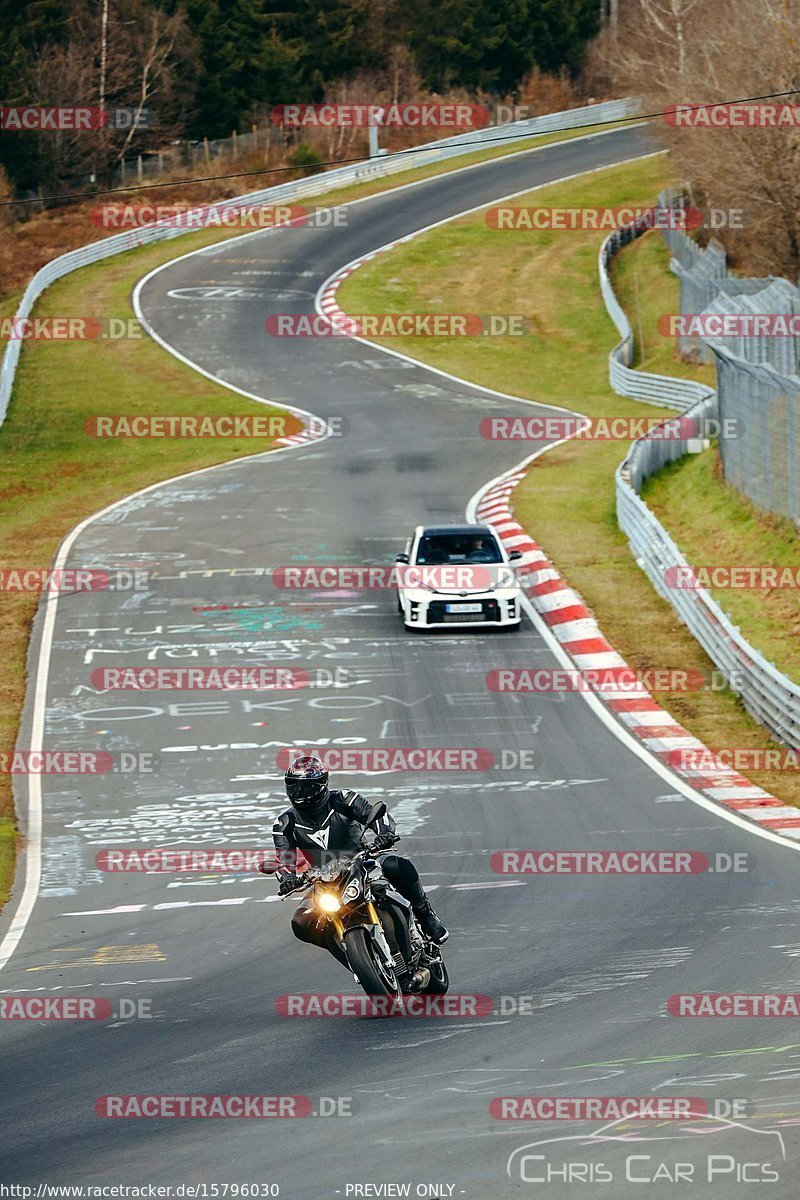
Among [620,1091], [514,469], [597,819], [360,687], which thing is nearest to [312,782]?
[620,1091]

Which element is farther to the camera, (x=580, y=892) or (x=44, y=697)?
(x=44, y=697)

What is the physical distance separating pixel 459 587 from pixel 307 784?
15.0 m

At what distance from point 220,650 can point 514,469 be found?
14.9 meters

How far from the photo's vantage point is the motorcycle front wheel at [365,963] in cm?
1075

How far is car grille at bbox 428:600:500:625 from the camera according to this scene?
25.6 meters

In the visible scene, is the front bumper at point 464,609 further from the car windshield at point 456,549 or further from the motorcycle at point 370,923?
the motorcycle at point 370,923

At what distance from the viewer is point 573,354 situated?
5281 cm

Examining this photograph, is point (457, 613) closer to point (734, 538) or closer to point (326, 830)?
point (734, 538)

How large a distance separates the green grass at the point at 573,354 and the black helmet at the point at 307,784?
8.23 m

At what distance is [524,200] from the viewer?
69875 millimetres

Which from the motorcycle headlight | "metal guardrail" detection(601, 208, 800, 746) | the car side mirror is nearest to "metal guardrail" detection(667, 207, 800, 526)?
"metal guardrail" detection(601, 208, 800, 746)

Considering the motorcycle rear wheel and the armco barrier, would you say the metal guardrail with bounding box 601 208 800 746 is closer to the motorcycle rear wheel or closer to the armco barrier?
the armco barrier

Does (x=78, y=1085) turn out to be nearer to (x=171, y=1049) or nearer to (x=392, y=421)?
(x=171, y=1049)

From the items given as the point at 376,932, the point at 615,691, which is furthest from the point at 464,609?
the point at 376,932
